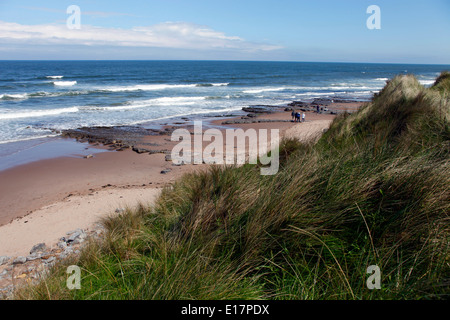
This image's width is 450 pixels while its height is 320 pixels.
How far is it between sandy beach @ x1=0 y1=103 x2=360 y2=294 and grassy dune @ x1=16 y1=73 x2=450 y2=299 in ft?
8.94

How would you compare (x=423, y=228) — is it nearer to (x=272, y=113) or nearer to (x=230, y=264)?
(x=230, y=264)

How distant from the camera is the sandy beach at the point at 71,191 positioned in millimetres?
7066

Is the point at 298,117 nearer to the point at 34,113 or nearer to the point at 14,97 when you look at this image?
the point at 34,113

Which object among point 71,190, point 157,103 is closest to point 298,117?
point 157,103

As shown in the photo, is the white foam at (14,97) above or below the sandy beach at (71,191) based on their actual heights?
above

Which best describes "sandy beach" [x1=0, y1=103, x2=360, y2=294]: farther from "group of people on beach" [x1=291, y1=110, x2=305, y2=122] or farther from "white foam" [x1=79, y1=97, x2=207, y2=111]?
"white foam" [x1=79, y1=97, x2=207, y2=111]

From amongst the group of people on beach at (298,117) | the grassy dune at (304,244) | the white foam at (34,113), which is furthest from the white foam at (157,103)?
the grassy dune at (304,244)

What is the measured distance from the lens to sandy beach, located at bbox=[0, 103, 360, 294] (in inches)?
278

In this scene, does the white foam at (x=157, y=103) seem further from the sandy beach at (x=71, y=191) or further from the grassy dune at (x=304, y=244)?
the grassy dune at (x=304, y=244)

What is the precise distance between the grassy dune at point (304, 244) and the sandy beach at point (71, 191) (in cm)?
273

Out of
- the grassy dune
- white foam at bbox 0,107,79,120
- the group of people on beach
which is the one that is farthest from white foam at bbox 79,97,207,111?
the grassy dune

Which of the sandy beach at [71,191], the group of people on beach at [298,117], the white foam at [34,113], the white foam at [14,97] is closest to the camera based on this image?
the sandy beach at [71,191]

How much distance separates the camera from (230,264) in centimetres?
268
